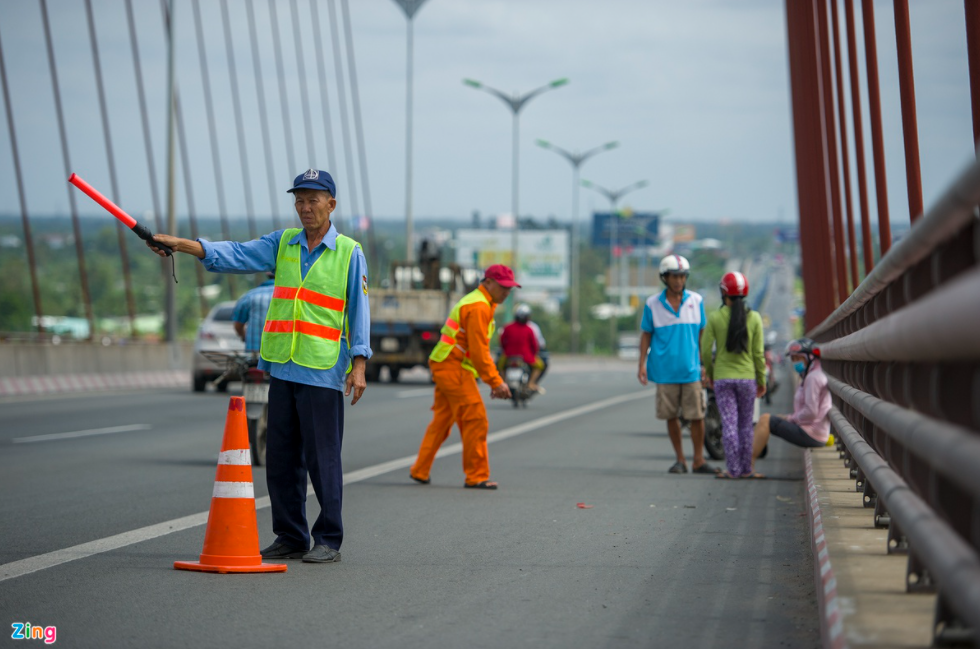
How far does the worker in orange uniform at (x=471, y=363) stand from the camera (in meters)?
10.7

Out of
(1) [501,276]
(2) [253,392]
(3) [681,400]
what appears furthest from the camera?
(2) [253,392]

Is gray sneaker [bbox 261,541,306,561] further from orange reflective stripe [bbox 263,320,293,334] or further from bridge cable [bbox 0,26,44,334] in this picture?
bridge cable [bbox 0,26,44,334]

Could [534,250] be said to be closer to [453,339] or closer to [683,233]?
[683,233]

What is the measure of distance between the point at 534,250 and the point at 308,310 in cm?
9635

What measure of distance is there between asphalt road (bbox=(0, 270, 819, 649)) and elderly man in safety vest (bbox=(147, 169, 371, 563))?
12.5 inches

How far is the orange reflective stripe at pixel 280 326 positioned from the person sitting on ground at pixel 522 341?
55.9 feet

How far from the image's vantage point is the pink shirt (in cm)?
1135

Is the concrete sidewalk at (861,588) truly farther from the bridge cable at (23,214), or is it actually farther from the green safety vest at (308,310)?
the bridge cable at (23,214)

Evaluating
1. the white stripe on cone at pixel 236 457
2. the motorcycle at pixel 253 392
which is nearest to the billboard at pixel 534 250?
the motorcycle at pixel 253 392

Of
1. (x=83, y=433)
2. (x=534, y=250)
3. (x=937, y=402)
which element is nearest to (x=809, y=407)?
(x=937, y=402)

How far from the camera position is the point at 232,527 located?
6648 mm

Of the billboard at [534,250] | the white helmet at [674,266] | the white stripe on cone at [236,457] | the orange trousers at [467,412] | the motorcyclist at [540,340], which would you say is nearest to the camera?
the white stripe on cone at [236,457]

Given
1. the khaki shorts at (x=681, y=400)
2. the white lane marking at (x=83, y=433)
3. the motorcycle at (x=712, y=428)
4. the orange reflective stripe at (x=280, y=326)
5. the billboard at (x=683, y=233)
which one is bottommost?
the motorcycle at (x=712, y=428)

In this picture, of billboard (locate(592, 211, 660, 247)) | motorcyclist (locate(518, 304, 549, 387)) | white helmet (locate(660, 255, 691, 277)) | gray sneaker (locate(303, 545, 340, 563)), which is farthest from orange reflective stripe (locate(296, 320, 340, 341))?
billboard (locate(592, 211, 660, 247))
